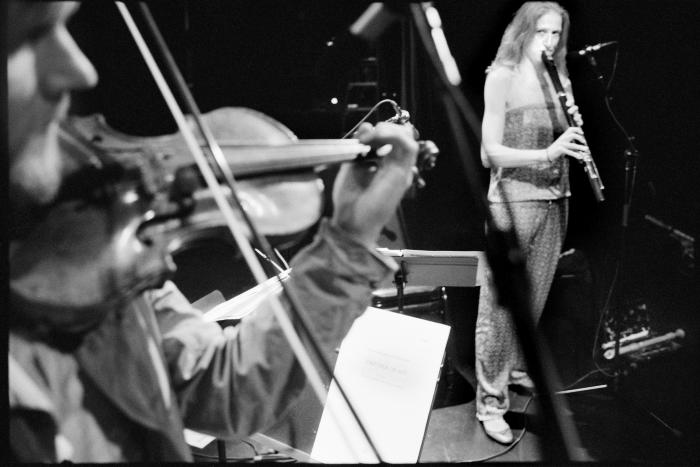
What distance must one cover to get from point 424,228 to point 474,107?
399 millimetres

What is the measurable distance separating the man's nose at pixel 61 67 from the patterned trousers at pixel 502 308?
3.96 feet

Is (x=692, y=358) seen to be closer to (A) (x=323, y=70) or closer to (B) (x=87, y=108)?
(A) (x=323, y=70)

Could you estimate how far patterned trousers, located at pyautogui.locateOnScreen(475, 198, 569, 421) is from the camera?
1.78 meters

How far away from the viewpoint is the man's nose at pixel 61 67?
2.96ft

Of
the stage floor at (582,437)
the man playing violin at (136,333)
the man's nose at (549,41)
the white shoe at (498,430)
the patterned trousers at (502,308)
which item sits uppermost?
the man's nose at (549,41)

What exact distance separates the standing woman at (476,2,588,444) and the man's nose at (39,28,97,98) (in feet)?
3.62

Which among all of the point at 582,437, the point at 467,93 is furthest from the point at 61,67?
the point at 582,437

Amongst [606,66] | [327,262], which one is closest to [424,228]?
[327,262]

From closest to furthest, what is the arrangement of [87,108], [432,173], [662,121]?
1. [87,108]
2. [432,173]
3. [662,121]

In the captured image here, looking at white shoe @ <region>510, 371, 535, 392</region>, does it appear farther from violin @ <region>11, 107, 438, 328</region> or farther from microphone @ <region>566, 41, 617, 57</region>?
violin @ <region>11, 107, 438, 328</region>

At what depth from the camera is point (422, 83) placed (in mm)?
1367

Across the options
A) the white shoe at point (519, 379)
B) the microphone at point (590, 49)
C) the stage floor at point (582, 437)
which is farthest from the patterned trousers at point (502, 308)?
the microphone at point (590, 49)

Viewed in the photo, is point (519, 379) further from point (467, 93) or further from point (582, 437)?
point (467, 93)

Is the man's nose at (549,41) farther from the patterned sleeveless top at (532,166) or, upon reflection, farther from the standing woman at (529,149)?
the patterned sleeveless top at (532,166)
